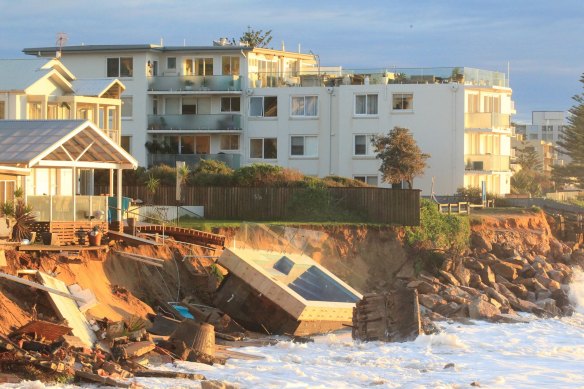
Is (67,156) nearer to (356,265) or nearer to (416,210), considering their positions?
(356,265)

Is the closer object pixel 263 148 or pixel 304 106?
pixel 304 106

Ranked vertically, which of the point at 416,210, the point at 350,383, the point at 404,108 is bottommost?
the point at 350,383

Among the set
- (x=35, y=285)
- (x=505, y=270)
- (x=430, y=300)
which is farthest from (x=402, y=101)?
(x=35, y=285)

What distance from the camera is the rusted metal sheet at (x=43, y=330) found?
24734 millimetres

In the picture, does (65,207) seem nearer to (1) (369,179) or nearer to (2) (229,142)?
(1) (369,179)

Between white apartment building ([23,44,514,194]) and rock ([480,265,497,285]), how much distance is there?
799 inches

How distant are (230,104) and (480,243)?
22263mm

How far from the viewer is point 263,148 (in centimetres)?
6769

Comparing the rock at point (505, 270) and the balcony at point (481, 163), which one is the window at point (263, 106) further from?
the rock at point (505, 270)

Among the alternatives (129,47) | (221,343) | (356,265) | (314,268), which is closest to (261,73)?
(129,47)

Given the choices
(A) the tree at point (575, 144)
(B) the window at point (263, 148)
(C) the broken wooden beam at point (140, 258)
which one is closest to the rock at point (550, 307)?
(C) the broken wooden beam at point (140, 258)

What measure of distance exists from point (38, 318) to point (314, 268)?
10845 millimetres

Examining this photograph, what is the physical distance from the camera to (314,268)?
35469 mm

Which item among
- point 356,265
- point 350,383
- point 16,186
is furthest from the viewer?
point 356,265
